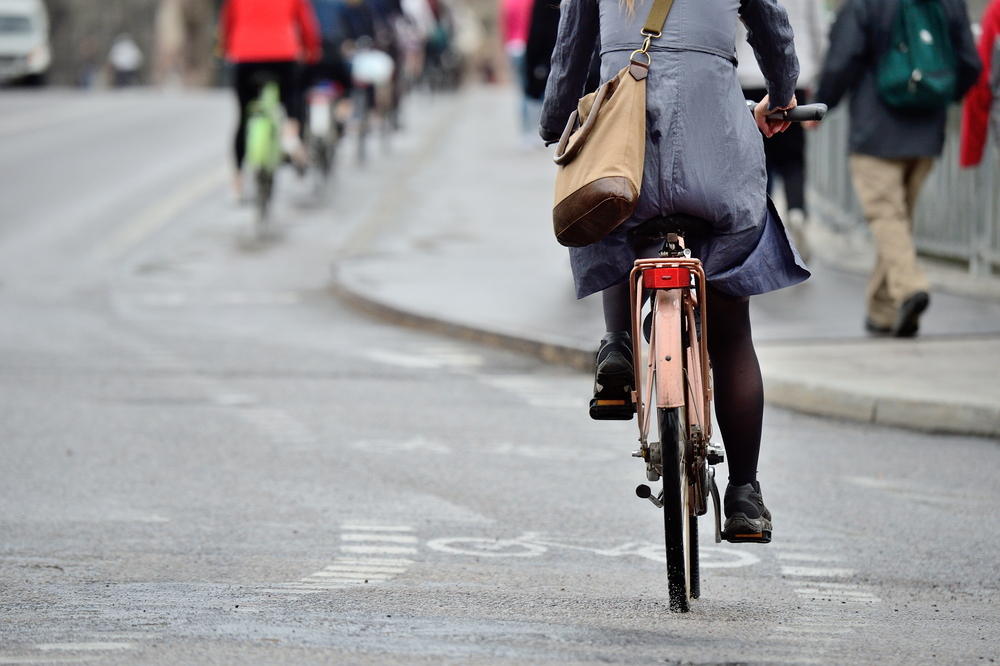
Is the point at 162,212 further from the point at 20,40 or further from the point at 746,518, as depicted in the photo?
the point at 20,40

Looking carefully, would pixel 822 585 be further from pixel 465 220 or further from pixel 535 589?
pixel 465 220

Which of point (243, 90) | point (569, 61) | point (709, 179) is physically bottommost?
point (243, 90)

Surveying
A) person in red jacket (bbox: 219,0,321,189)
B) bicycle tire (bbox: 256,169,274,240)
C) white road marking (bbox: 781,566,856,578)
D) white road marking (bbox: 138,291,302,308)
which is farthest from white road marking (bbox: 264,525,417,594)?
person in red jacket (bbox: 219,0,321,189)

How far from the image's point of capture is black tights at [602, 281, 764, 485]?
4.13 m

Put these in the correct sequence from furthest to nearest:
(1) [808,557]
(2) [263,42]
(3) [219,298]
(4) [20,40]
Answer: (4) [20,40] < (2) [263,42] < (3) [219,298] < (1) [808,557]

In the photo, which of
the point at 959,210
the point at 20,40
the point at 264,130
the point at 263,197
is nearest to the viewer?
the point at 959,210

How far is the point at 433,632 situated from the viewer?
3.73 metres

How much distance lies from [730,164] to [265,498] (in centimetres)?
219

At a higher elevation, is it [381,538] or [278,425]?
[381,538]

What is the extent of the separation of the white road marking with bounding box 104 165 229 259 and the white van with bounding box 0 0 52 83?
31.7 metres

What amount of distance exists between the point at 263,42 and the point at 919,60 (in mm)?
6609

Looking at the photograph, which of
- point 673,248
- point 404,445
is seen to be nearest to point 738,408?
point 673,248

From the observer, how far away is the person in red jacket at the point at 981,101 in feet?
27.4

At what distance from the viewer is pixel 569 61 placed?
4215 mm
